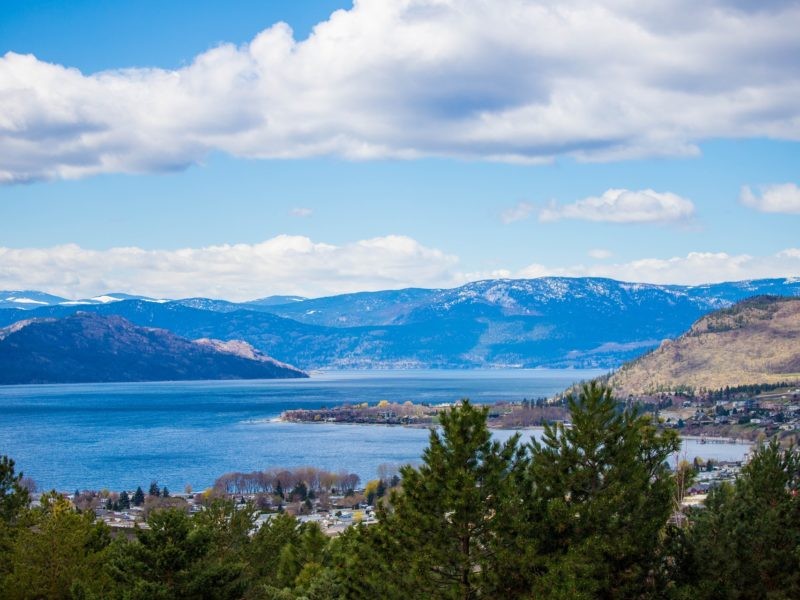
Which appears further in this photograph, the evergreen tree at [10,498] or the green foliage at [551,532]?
the evergreen tree at [10,498]

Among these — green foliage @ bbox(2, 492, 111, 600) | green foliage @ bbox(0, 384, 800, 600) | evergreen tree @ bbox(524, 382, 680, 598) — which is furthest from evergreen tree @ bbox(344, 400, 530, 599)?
green foliage @ bbox(2, 492, 111, 600)

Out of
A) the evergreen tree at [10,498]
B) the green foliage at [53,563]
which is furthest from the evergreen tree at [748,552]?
the evergreen tree at [10,498]

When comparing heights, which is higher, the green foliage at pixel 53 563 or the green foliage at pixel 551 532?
the green foliage at pixel 551 532

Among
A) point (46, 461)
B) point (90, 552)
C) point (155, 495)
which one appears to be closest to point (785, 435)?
point (155, 495)

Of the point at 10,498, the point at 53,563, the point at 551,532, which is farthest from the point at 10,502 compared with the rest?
the point at 551,532

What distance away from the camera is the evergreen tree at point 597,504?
94.0 ft

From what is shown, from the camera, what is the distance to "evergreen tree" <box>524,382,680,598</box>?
1128 inches

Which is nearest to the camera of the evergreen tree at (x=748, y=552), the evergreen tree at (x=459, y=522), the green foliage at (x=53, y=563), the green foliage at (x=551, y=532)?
the green foliage at (x=551, y=532)

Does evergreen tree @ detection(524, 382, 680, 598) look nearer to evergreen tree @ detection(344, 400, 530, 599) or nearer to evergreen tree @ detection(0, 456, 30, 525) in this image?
Result: evergreen tree @ detection(344, 400, 530, 599)

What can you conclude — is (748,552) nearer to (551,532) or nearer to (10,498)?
(551,532)

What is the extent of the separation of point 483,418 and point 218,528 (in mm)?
27399

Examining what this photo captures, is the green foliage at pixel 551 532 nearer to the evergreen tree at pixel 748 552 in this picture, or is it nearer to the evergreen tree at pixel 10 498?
the evergreen tree at pixel 748 552

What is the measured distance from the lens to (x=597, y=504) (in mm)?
28984

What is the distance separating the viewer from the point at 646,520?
29625mm
